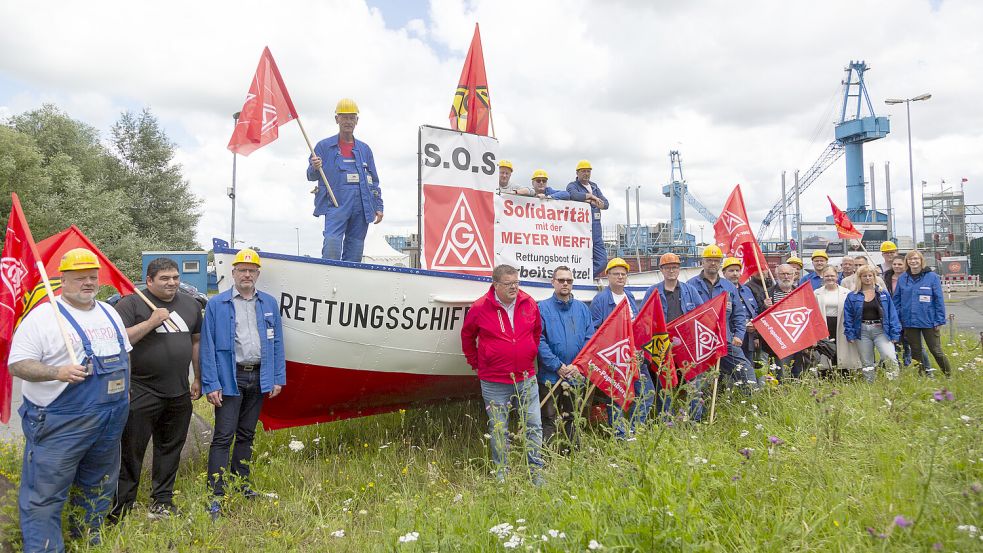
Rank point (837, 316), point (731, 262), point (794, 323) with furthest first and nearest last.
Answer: point (837, 316)
point (731, 262)
point (794, 323)

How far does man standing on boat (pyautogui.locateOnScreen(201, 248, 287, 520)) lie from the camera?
4.30 meters

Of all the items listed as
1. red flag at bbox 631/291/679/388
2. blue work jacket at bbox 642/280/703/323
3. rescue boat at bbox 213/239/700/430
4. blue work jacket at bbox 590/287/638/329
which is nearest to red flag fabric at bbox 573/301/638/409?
red flag at bbox 631/291/679/388

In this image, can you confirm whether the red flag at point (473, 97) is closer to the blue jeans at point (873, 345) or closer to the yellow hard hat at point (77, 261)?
the yellow hard hat at point (77, 261)

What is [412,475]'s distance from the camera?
502cm

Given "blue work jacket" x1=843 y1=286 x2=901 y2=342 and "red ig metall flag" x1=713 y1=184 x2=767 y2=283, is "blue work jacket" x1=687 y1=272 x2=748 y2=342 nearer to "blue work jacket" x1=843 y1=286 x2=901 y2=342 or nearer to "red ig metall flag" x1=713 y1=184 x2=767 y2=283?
"red ig metall flag" x1=713 y1=184 x2=767 y2=283

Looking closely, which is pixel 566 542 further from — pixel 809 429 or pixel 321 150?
pixel 321 150

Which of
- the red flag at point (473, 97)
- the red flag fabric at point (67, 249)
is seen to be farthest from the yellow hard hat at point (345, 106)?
the red flag fabric at point (67, 249)

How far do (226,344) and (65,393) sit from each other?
107cm

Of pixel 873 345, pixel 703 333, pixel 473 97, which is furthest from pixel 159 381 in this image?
pixel 873 345

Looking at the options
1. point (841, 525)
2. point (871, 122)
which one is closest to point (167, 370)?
point (841, 525)

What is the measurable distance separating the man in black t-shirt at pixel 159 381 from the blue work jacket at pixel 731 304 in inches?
178

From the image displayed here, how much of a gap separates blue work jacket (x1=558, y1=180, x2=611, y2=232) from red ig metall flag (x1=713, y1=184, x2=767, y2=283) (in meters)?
1.39

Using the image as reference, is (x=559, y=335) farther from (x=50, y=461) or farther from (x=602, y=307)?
(x=50, y=461)

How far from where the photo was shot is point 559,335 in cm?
498
